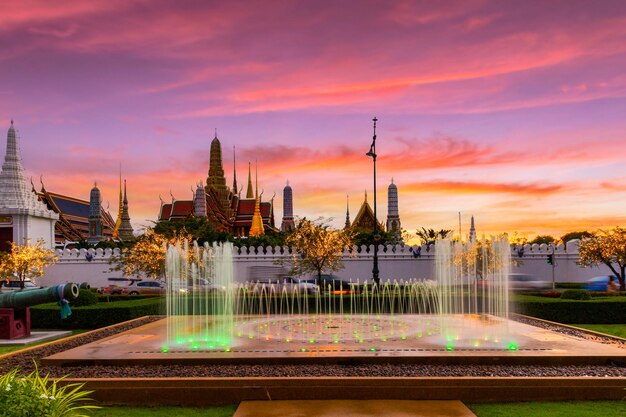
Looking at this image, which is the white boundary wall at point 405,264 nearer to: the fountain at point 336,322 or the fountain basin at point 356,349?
the fountain at point 336,322

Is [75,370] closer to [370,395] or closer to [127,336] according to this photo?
[127,336]

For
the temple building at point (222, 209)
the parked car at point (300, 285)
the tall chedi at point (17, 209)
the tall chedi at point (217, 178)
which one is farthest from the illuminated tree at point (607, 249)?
the tall chedi at point (217, 178)

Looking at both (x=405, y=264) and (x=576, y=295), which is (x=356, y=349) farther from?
(x=405, y=264)

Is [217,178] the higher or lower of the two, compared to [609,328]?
higher

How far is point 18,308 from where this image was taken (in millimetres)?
15336

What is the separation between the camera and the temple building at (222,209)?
66.8 metres

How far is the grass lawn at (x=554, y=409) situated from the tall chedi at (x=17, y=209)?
119 feet

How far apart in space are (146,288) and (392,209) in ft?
142

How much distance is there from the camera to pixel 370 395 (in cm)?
870

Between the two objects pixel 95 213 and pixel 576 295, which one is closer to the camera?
pixel 576 295

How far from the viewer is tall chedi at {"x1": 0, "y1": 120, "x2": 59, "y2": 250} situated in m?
39.0

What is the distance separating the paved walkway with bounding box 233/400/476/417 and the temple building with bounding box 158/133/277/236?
5760 centimetres

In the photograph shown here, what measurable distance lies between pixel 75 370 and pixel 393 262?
2889 cm

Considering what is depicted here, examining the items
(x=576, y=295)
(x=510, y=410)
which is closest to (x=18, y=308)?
(x=510, y=410)
